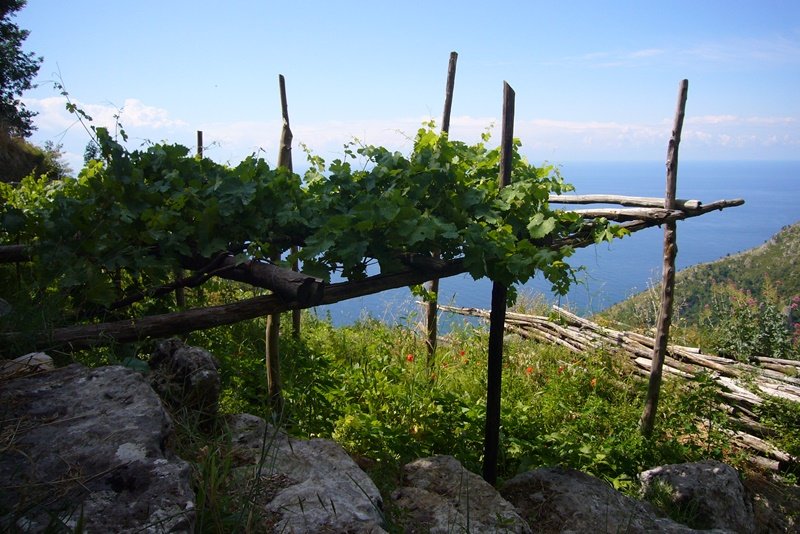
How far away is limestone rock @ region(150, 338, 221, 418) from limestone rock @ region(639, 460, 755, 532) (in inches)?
136

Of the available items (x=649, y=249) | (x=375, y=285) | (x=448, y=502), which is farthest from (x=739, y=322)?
(x=649, y=249)

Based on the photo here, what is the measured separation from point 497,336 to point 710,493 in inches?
76.6

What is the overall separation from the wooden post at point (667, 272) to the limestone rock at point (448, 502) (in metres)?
3.12

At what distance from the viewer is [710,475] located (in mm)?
4426

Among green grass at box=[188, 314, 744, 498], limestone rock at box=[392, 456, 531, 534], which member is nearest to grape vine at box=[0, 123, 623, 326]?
green grass at box=[188, 314, 744, 498]

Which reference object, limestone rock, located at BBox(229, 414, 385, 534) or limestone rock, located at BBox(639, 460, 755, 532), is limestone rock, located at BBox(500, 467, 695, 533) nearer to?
limestone rock, located at BBox(639, 460, 755, 532)

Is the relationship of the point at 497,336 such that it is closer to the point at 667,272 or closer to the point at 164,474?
the point at 667,272

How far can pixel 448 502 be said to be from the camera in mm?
2914

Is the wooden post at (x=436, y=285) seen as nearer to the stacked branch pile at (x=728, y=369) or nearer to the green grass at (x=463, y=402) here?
the green grass at (x=463, y=402)

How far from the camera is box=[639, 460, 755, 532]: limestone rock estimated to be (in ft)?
13.8

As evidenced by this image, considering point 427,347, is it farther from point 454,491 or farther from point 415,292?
point 454,491

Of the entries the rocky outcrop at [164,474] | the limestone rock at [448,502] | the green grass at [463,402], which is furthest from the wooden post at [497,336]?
the limestone rock at [448,502]

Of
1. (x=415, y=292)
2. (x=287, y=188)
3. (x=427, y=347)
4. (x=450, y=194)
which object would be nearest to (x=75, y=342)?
(x=287, y=188)

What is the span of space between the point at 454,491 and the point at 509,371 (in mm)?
3943
